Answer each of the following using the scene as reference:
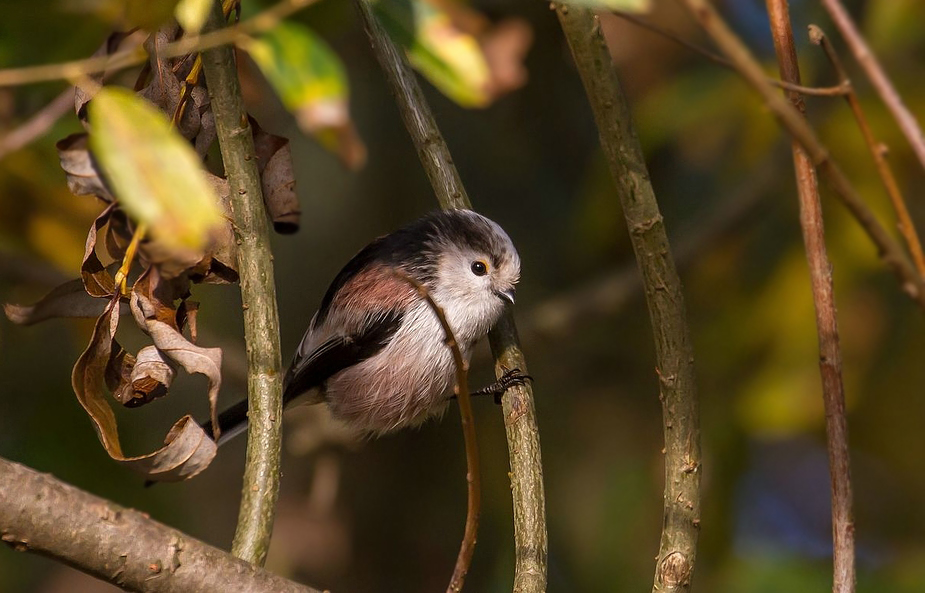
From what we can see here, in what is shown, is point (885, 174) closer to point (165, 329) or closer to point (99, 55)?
point (165, 329)

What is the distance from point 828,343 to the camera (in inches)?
65.6

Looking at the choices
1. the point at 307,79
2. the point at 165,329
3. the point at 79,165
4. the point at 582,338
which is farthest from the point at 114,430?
the point at 582,338

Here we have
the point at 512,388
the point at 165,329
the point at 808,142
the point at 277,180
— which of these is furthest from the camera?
the point at 512,388

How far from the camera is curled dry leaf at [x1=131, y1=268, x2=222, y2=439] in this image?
1728mm

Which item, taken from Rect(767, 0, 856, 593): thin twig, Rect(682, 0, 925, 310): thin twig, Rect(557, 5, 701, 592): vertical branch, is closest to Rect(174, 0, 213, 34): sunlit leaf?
Rect(682, 0, 925, 310): thin twig

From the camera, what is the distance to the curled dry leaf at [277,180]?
6.71 ft

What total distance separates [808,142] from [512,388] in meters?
1.13

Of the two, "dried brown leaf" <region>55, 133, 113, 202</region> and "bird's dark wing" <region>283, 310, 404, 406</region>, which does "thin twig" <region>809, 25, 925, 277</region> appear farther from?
"bird's dark wing" <region>283, 310, 404, 406</region>

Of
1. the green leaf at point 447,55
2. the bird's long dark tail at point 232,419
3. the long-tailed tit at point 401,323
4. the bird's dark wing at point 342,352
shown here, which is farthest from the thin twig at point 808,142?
the bird's long dark tail at point 232,419

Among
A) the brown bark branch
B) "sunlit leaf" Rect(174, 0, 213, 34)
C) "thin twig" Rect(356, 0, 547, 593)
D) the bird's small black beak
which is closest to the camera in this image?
"sunlit leaf" Rect(174, 0, 213, 34)

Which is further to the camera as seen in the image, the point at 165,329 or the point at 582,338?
the point at 582,338

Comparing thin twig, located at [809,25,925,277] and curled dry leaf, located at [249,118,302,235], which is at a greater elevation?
curled dry leaf, located at [249,118,302,235]

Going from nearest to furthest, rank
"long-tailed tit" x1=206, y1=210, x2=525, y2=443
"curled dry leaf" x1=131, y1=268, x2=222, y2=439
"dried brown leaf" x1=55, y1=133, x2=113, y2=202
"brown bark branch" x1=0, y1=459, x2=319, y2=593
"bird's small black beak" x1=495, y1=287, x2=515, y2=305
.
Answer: "brown bark branch" x1=0, y1=459, x2=319, y2=593 < "dried brown leaf" x1=55, y1=133, x2=113, y2=202 < "curled dry leaf" x1=131, y1=268, x2=222, y2=439 < "bird's small black beak" x1=495, y1=287, x2=515, y2=305 < "long-tailed tit" x1=206, y1=210, x2=525, y2=443

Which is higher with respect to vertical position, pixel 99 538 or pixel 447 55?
pixel 447 55
